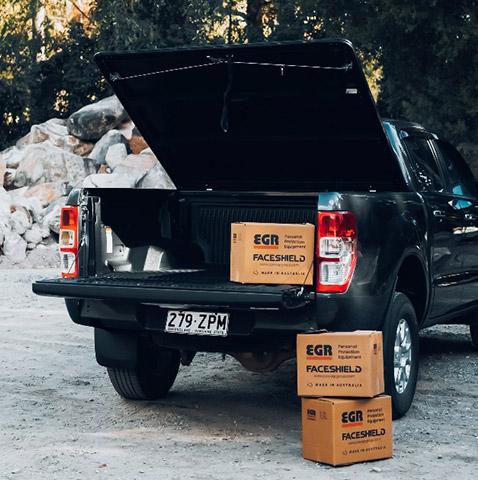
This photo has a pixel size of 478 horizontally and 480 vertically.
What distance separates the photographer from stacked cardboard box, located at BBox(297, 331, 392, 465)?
5.63 metres

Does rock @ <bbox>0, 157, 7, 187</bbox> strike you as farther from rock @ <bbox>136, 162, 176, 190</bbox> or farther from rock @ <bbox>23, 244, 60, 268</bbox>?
rock @ <bbox>23, 244, 60, 268</bbox>

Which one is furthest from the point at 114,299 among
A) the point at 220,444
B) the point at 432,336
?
the point at 432,336

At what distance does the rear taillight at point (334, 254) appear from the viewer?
596 centimetres

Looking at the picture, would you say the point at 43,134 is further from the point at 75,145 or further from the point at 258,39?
the point at 258,39

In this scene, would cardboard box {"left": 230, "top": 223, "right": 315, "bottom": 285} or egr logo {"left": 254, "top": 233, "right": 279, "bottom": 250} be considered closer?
cardboard box {"left": 230, "top": 223, "right": 315, "bottom": 285}

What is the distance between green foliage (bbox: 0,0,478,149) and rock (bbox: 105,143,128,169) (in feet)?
17.0

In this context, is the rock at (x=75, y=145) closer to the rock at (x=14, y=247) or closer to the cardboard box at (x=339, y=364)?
the rock at (x=14, y=247)

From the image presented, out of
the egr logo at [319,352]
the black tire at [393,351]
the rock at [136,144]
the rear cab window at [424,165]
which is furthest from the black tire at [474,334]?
the rock at [136,144]

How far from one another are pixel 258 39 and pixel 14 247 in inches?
482

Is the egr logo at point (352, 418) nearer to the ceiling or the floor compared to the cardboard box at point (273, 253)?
nearer to the floor

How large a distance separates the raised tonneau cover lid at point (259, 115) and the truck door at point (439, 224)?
14.2 inches

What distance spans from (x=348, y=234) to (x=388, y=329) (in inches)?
28.6

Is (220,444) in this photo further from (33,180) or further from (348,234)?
(33,180)

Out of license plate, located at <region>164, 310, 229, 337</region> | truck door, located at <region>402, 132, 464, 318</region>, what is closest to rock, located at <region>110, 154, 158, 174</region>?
truck door, located at <region>402, 132, 464, 318</region>
